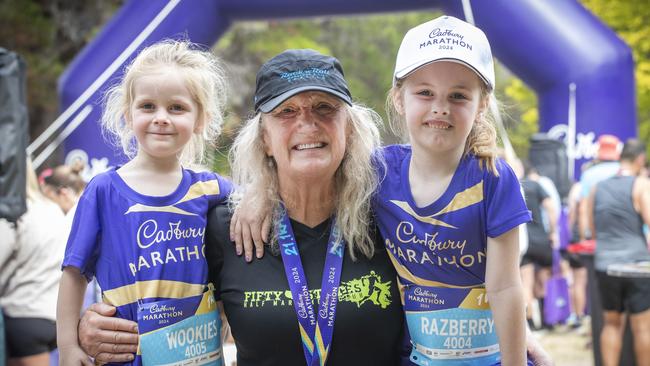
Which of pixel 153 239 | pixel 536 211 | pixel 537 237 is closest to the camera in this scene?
pixel 153 239

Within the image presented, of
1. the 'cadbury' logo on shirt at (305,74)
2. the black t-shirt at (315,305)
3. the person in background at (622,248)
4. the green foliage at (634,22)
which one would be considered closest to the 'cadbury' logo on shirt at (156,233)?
the black t-shirt at (315,305)

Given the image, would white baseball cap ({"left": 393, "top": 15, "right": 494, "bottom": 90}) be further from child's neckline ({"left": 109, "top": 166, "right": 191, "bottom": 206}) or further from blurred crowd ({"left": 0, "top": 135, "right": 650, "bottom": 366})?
blurred crowd ({"left": 0, "top": 135, "right": 650, "bottom": 366})

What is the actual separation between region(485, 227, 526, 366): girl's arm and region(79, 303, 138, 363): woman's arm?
3.81 ft

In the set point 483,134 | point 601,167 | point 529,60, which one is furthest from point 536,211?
point 483,134

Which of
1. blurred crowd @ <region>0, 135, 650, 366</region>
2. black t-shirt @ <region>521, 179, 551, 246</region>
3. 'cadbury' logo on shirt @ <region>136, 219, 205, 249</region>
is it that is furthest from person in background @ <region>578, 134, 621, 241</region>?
'cadbury' logo on shirt @ <region>136, 219, 205, 249</region>

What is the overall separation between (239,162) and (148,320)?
636mm

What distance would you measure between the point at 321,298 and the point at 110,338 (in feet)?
2.29

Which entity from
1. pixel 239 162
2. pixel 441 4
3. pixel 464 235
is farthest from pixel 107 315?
pixel 441 4

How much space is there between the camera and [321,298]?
2424mm

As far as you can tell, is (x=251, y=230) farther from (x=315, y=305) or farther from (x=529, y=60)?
(x=529, y=60)

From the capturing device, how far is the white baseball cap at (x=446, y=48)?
2.40 meters

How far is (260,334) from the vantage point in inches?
96.3

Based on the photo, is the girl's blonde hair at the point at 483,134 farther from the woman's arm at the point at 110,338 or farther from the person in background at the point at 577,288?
the person in background at the point at 577,288

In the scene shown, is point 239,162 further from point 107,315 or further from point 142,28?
point 142,28
